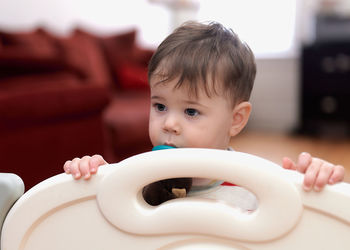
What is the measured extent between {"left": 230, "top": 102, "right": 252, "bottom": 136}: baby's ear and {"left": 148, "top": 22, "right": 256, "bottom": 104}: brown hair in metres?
0.01

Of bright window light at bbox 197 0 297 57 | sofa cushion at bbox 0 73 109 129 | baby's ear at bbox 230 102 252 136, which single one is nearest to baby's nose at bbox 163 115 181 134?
baby's ear at bbox 230 102 252 136

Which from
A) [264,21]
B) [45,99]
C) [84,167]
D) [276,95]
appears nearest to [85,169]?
[84,167]

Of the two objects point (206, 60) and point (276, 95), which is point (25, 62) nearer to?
point (206, 60)

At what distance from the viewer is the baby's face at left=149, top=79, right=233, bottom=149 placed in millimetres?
845

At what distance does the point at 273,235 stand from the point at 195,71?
352 millimetres

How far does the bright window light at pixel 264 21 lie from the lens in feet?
15.0

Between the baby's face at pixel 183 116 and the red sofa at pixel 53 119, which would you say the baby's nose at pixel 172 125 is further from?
the red sofa at pixel 53 119

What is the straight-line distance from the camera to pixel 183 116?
0.86 metres

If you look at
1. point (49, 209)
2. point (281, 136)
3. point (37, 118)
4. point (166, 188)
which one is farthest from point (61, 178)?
point (281, 136)

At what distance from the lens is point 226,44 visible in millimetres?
873

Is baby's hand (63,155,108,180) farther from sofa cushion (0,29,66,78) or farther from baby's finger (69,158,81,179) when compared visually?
sofa cushion (0,29,66,78)

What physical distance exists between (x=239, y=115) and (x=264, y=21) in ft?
12.9

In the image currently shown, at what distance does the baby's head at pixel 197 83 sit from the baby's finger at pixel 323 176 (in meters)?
0.30

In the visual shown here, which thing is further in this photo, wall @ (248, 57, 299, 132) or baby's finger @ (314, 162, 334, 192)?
wall @ (248, 57, 299, 132)
